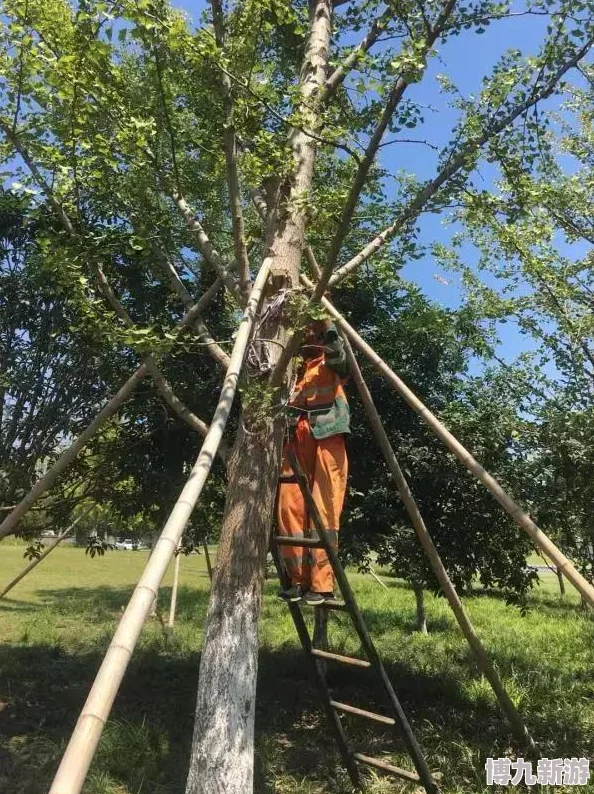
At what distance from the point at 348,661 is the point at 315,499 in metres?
1.03

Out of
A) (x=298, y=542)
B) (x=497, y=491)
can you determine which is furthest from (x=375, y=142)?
(x=298, y=542)

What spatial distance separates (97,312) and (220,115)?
1521mm

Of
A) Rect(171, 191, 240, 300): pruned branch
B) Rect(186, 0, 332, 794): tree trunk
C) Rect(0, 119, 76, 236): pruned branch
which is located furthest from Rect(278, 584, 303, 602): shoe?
Rect(0, 119, 76, 236): pruned branch

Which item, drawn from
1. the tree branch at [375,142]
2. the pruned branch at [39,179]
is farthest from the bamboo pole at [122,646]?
the pruned branch at [39,179]

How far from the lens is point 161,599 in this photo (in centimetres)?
1552

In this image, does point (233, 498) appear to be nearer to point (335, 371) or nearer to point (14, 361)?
A: point (335, 371)

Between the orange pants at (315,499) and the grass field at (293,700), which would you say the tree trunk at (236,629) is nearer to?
the orange pants at (315,499)

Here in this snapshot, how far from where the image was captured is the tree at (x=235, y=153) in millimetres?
3193

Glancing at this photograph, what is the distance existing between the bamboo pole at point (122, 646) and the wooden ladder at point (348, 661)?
1.13 meters

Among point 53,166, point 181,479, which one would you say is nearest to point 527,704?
point 181,479

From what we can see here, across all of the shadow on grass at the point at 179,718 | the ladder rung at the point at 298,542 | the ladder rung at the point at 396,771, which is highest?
the ladder rung at the point at 298,542

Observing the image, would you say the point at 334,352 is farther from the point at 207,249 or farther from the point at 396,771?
the point at 396,771

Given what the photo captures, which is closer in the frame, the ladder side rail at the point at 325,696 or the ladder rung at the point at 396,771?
the ladder rung at the point at 396,771

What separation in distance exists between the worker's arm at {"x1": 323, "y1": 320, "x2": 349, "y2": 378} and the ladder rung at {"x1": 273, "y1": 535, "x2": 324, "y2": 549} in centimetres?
107
